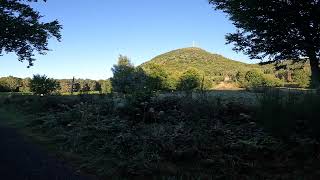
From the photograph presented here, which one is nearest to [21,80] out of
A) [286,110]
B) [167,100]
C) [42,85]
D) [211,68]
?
[42,85]

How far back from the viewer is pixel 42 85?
2988 cm

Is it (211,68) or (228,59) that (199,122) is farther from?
(228,59)

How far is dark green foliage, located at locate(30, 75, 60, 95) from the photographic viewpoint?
29767 mm

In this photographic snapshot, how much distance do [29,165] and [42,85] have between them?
22932 millimetres

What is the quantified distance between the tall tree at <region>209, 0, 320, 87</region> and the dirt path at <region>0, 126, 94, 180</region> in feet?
40.9

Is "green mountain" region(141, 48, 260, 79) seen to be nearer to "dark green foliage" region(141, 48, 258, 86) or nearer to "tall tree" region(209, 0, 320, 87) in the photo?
"dark green foliage" region(141, 48, 258, 86)

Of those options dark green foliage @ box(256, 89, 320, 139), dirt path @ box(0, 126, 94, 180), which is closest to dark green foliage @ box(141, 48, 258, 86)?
dirt path @ box(0, 126, 94, 180)

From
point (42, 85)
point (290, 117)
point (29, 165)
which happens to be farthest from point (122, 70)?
point (290, 117)

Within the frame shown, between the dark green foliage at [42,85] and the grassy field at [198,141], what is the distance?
1881 centimetres

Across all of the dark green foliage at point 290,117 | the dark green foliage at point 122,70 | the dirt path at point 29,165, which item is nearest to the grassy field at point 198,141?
the dark green foliage at point 290,117

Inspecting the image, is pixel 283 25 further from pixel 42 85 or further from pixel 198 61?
pixel 198 61

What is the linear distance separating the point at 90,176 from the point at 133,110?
4.43m

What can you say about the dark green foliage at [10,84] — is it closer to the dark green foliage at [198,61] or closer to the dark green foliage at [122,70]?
the dark green foliage at [122,70]

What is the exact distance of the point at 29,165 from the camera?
772cm
